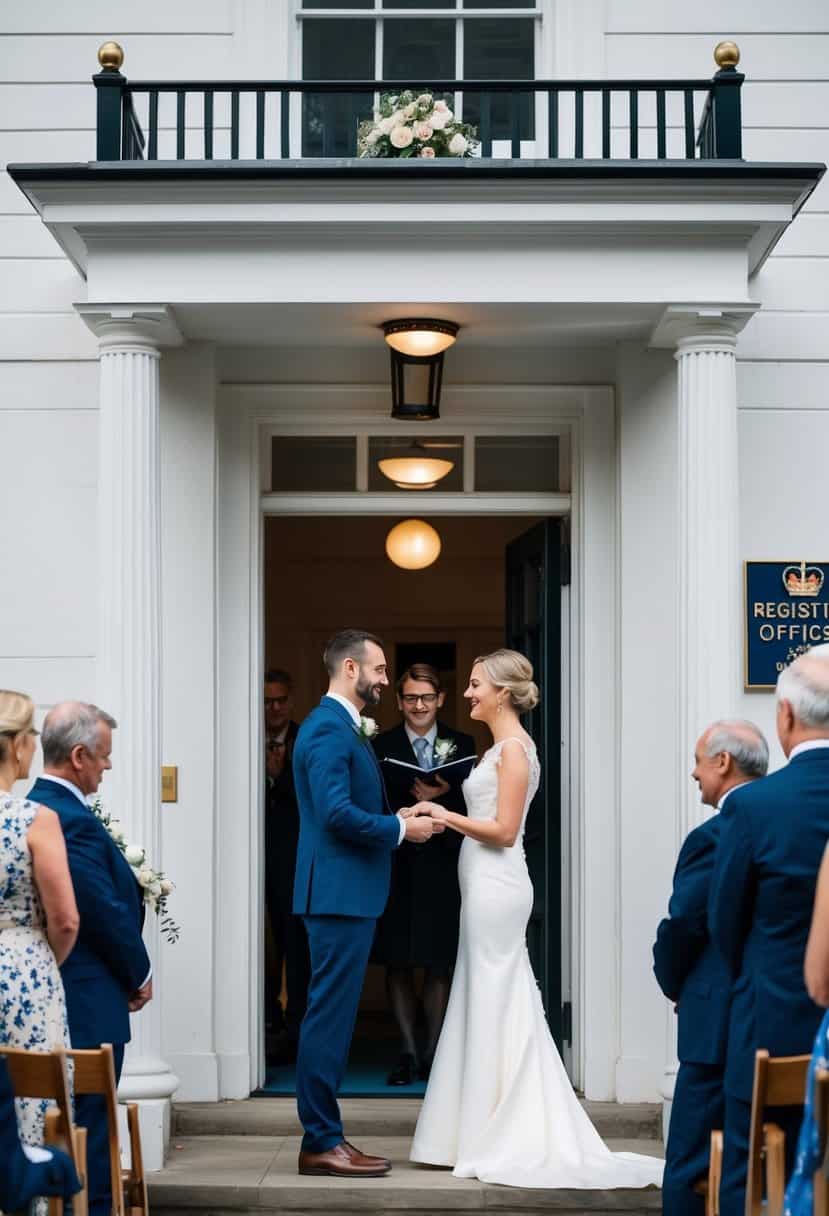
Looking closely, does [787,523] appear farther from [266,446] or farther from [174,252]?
[174,252]

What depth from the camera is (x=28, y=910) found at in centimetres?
504

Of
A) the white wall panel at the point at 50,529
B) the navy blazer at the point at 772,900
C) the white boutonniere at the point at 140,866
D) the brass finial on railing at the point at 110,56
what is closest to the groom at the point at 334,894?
the white boutonniere at the point at 140,866

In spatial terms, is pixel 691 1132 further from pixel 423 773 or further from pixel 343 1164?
pixel 423 773

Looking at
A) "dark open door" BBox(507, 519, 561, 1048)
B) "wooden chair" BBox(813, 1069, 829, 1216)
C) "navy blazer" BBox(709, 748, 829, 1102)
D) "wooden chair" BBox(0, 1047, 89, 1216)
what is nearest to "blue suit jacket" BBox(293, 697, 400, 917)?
"dark open door" BBox(507, 519, 561, 1048)

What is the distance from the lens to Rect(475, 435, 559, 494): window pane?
27.3ft

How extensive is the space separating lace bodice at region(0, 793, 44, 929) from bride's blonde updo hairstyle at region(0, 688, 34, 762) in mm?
153

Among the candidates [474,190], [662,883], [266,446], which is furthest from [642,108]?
[662,883]

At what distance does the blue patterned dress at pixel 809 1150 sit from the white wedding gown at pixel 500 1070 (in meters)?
2.53

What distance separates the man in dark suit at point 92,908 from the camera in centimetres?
548

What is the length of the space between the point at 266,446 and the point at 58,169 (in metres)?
1.91

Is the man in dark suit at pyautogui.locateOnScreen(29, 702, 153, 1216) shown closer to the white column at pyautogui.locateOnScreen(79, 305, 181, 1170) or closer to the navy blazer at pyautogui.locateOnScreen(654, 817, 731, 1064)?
the white column at pyautogui.locateOnScreen(79, 305, 181, 1170)

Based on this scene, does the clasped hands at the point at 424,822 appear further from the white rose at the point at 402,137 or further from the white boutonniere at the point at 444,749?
the white rose at the point at 402,137

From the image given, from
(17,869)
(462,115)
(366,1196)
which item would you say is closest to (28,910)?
(17,869)

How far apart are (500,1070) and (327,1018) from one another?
2.46 feet
